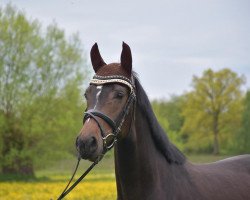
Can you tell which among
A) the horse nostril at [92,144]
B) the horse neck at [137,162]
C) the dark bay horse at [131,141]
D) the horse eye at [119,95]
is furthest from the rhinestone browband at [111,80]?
the horse nostril at [92,144]

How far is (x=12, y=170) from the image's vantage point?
3450cm

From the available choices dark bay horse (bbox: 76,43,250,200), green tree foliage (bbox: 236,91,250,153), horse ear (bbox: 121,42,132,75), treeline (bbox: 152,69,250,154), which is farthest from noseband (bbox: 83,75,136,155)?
treeline (bbox: 152,69,250,154)

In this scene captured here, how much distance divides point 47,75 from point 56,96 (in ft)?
5.50

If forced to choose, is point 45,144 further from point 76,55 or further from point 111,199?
point 111,199

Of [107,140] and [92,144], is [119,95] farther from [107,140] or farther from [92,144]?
[92,144]

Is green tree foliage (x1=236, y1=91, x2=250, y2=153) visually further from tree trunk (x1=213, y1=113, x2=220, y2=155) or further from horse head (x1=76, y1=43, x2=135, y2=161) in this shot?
horse head (x1=76, y1=43, x2=135, y2=161)

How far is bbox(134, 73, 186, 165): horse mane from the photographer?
14.5ft

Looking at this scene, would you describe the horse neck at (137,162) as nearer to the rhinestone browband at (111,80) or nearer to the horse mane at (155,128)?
the horse mane at (155,128)

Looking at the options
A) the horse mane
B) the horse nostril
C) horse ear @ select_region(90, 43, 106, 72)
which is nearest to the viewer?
the horse nostril

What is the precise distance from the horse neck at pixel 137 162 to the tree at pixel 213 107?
5189 centimetres

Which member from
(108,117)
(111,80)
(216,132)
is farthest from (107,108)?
(216,132)

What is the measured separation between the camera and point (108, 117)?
157 inches

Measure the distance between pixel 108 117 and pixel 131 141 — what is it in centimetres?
40

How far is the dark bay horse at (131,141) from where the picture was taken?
3947 millimetres
